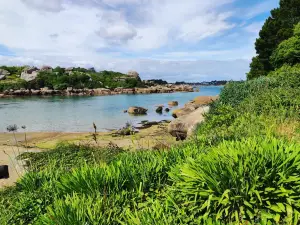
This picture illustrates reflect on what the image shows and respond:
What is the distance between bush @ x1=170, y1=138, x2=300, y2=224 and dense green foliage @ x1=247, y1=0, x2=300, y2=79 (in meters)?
40.8

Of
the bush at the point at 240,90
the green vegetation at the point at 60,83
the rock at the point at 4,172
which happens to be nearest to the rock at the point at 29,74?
the green vegetation at the point at 60,83

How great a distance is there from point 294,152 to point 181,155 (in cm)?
231

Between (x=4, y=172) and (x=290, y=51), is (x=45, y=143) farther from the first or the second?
(x=290, y=51)

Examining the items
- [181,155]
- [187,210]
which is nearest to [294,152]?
[187,210]

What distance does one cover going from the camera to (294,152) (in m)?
4.00

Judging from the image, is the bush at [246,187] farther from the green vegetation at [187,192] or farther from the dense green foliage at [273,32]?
the dense green foliage at [273,32]

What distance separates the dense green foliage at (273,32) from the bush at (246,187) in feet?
134

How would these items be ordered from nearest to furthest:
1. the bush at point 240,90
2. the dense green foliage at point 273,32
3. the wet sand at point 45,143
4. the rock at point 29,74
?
1. the wet sand at point 45,143
2. the bush at point 240,90
3. the dense green foliage at point 273,32
4. the rock at point 29,74

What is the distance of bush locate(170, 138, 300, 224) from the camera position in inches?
143

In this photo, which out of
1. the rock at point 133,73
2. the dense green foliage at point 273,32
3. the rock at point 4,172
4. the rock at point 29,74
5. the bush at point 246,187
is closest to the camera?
the bush at point 246,187

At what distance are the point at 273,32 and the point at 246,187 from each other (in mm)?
44719

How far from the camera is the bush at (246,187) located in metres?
3.63

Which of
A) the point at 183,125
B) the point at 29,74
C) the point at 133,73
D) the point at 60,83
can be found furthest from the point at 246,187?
the point at 133,73

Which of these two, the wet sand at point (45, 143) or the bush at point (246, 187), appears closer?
the bush at point (246, 187)
